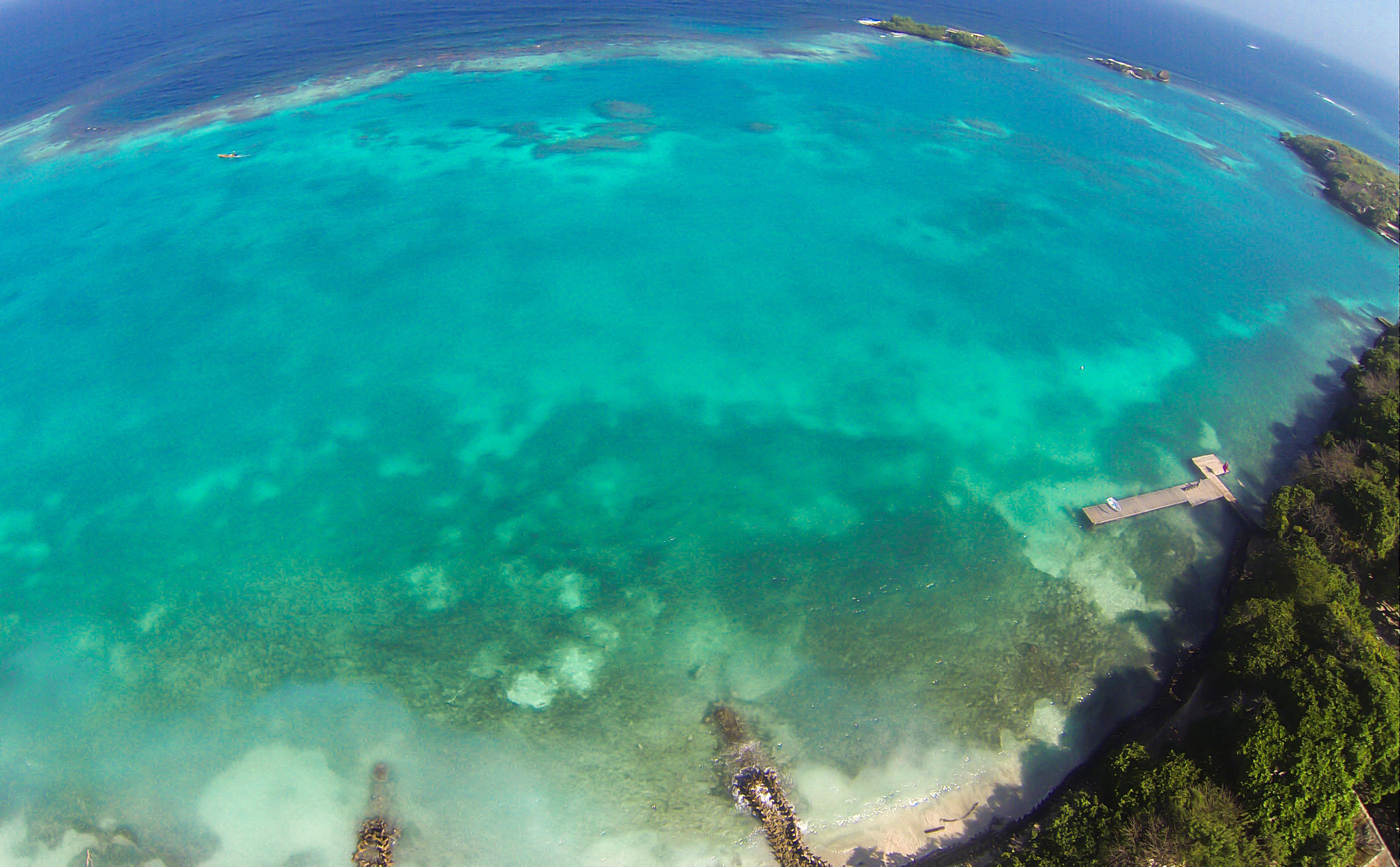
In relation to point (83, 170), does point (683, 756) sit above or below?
below

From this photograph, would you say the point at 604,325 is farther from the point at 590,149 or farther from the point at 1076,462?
the point at 1076,462

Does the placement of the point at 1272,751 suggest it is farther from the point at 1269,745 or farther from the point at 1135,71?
the point at 1135,71

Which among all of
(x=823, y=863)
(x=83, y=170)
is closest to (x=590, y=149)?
(x=83, y=170)

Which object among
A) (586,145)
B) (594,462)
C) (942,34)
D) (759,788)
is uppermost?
(942,34)

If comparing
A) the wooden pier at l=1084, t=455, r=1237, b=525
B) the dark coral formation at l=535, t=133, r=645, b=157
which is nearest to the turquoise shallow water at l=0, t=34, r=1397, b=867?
the wooden pier at l=1084, t=455, r=1237, b=525

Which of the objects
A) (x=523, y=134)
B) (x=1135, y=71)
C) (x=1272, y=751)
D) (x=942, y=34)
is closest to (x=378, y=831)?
(x=1272, y=751)

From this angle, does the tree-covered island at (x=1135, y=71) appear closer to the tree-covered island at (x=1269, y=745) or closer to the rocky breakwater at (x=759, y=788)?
the tree-covered island at (x=1269, y=745)
